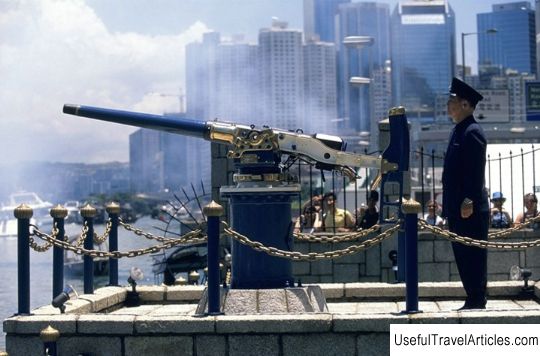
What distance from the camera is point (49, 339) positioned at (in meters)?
9.62

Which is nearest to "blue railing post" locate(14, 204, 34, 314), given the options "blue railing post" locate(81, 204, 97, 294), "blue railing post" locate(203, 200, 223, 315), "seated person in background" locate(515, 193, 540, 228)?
"blue railing post" locate(203, 200, 223, 315)

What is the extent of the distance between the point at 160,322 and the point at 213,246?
77 cm

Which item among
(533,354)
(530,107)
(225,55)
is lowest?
(533,354)

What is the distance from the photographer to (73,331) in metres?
9.83

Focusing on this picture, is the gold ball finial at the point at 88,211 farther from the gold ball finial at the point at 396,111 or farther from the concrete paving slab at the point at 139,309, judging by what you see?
the gold ball finial at the point at 396,111

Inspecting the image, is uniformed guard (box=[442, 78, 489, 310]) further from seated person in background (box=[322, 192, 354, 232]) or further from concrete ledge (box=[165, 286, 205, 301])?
seated person in background (box=[322, 192, 354, 232])

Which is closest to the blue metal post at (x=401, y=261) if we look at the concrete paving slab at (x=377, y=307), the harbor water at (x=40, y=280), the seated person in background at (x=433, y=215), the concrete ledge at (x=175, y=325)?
the concrete paving slab at (x=377, y=307)

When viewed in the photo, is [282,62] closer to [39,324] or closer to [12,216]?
Answer: [12,216]

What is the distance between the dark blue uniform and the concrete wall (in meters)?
5.52

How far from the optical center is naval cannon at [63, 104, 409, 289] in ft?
35.4

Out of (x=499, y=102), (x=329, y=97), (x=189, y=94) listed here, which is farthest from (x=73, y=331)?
(x=329, y=97)

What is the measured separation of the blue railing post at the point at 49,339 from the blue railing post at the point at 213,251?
1.28 metres

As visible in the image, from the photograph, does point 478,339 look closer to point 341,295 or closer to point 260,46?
point 341,295

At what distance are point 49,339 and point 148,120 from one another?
9.37 ft
